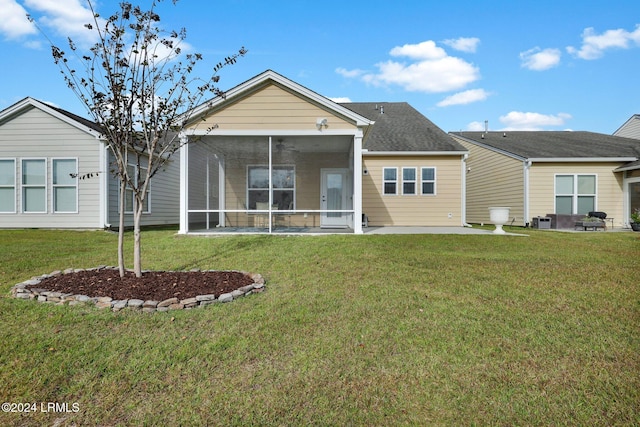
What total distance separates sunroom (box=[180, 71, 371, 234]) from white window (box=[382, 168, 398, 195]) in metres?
2.29

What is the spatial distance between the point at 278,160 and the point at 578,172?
42.6ft

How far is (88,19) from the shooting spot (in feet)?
15.4

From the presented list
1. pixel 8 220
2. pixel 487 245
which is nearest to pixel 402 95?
pixel 487 245

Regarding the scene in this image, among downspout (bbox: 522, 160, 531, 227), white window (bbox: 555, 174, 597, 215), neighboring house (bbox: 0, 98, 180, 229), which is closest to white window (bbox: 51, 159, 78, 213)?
neighboring house (bbox: 0, 98, 180, 229)

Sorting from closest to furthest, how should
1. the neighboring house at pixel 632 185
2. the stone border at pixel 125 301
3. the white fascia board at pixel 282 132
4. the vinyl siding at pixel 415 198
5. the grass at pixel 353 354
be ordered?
1. the grass at pixel 353 354
2. the stone border at pixel 125 301
3. the white fascia board at pixel 282 132
4. the neighboring house at pixel 632 185
5. the vinyl siding at pixel 415 198

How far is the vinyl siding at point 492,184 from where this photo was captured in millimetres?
15205

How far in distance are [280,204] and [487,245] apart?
7.36 meters

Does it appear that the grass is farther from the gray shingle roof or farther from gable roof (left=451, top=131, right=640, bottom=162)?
gable roof (left=451, top=131, right=640, bottom=162)

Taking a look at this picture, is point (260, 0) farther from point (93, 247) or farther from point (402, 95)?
point (402, 95)

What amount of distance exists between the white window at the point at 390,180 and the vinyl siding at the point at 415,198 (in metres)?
0.13

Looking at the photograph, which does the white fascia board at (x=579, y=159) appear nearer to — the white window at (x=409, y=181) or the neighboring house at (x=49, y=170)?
the white window at (x=409, y=181)

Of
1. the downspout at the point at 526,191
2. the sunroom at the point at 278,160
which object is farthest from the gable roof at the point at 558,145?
the sunroom at the point at 278,160

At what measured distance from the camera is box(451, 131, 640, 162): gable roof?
14.4 meters

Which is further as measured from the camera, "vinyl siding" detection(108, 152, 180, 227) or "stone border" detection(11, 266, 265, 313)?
"vinyl siding" detection(108, 152, 180, 227)
